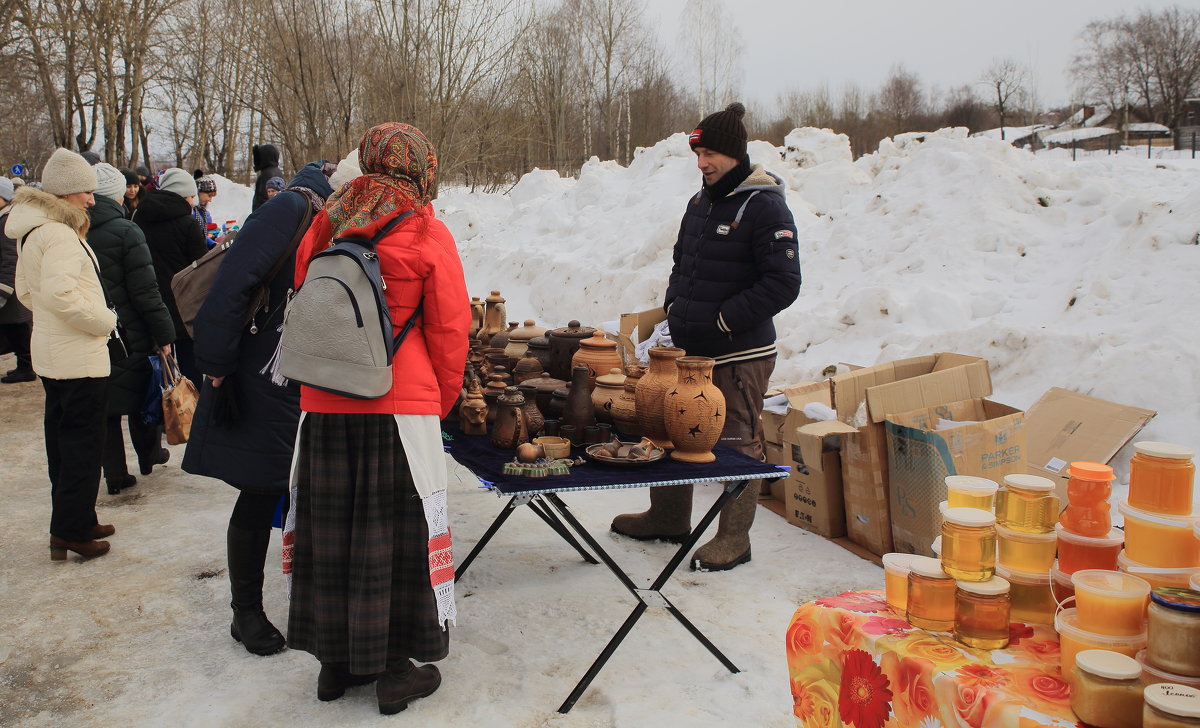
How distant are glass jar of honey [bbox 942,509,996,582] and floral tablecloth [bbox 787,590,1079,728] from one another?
0.49 ft

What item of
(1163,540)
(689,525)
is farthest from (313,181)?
(1163,540)

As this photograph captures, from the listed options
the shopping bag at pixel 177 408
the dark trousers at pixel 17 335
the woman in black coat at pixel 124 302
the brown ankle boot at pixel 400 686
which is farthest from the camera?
the dark trousers at pixel 17 335

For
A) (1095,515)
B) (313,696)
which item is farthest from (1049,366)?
(313,696)

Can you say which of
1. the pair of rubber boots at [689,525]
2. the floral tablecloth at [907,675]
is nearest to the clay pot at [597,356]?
the pair of rubber boots at [689,525]

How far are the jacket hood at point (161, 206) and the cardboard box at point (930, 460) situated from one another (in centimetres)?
479

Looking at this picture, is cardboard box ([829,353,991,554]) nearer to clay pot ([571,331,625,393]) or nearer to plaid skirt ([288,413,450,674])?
clay pot ([571,331,625,393])

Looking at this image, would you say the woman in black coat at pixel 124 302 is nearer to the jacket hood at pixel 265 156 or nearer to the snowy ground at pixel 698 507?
the snowy ground at pixel 698 507

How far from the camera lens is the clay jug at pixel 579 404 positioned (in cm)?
355

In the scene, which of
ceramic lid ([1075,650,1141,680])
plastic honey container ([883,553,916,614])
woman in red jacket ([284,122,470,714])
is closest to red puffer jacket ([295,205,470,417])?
woman in red jacket ([284,122,470,714])

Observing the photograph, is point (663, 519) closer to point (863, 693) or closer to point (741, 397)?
point (741, 397)

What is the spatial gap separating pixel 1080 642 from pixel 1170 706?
0.25 m

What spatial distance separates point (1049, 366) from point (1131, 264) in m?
1.58

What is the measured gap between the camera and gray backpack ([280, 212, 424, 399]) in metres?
2.58

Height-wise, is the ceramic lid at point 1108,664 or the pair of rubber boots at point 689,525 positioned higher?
the ceramic lid at point 1108,664
